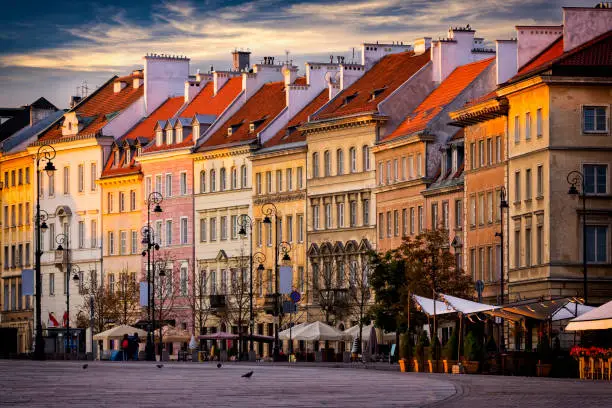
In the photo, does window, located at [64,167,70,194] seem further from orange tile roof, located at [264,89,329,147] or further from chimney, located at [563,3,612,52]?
chimney, located at [563,3,612,52]

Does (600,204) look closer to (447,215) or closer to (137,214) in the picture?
(447,215)

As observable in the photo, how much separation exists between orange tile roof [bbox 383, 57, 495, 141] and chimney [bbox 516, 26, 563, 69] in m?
12.2

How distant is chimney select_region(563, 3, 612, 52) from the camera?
8919 cm

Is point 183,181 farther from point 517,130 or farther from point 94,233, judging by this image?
point 517,130

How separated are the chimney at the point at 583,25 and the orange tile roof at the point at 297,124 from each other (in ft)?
118

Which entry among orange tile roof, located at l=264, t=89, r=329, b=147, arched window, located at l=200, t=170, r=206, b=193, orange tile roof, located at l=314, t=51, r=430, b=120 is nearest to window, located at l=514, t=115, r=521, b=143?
orange tile roof, located at l=314, t=51, r=430, b=120

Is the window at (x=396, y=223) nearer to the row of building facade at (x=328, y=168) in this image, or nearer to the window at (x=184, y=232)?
the row of building facade at (x=328, y=168)

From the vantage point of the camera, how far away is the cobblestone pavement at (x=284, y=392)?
36.9 metres

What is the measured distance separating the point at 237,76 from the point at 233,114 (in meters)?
6.06

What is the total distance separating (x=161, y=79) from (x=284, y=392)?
10550 centimetres

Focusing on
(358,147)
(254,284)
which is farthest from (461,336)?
(254,284)

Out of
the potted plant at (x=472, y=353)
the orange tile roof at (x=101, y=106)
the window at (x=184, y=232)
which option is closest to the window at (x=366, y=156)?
the window at (x=184, y=232)

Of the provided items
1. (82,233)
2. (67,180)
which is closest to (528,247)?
(82,233)

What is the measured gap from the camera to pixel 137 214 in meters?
142
